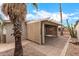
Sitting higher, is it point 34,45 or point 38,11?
point 38,11

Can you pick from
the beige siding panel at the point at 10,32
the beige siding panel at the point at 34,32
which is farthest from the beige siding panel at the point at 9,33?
the beige siding panel at the point at 34,32

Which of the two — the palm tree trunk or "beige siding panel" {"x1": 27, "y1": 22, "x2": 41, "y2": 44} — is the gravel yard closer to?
"beige siding panel" {"x1": 27, "y1": 22, "x2": 41, "y2": 44}

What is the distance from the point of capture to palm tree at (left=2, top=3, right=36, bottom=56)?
2.41m

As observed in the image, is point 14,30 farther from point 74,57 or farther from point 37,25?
point 74,57

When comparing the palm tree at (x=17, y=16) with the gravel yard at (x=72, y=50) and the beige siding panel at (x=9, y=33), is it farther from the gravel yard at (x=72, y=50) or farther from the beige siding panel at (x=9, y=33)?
the gravel yard at (x=72, y=50)

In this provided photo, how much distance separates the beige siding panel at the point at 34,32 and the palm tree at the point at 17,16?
0.14 metres

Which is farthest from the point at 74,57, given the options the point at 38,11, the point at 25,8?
the point at 25,8

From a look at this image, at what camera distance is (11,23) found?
244cm

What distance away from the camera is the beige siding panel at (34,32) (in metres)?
2.50

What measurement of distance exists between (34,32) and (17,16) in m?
0.36

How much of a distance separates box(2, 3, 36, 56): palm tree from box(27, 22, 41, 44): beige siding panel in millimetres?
145

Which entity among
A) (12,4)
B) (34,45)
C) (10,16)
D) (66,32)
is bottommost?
(34,45)

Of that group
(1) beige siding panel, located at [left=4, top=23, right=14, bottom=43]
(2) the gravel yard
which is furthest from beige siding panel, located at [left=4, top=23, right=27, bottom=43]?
(2) the gravel yard

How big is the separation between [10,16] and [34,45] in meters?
0.57
